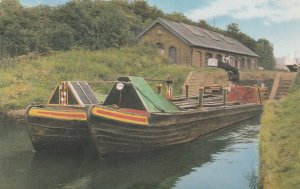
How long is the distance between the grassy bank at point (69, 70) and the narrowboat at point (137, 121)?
11808mm

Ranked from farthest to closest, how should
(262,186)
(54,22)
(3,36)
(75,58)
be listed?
(54,22)
(3,36)
(75,58)
(262,186)

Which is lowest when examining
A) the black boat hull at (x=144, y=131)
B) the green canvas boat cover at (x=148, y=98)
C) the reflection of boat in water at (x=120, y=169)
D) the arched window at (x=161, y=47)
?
the reflection of boat in water at (x=120, y=169)

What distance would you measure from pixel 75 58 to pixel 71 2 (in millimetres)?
11392

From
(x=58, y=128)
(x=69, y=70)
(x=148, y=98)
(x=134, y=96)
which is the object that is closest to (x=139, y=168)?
(x=134, y=96)

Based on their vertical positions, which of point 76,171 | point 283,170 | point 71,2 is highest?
point 71,2

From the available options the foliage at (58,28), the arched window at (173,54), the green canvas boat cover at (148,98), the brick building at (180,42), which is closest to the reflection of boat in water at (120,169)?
the green canvas boat cover at (148,98)

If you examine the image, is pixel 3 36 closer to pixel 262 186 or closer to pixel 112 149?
pixel 112 149

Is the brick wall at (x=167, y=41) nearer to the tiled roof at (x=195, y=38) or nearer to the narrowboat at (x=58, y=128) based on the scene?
the tiled roof at (x=195, y=38)

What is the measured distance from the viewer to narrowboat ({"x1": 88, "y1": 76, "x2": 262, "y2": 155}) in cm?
1379

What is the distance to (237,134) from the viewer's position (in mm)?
20328

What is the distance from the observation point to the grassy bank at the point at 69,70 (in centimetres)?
2756

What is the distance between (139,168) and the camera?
1335 cm

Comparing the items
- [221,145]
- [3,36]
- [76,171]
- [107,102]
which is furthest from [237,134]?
[3,36]

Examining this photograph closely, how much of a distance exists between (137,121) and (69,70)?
18.8 m
